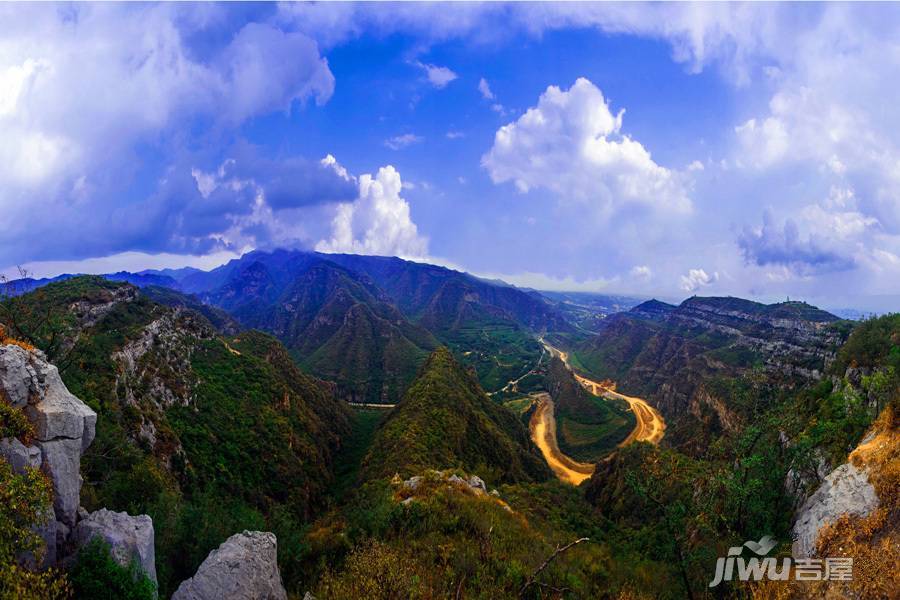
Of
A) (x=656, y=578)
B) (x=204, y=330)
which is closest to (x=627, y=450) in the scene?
(x=656, y=578)

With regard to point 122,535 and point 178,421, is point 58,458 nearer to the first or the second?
point 122,535

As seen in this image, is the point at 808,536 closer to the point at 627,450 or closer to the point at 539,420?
the point at 627,450

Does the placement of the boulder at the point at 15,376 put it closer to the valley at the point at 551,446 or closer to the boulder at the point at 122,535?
the boulder at the point at 122,535

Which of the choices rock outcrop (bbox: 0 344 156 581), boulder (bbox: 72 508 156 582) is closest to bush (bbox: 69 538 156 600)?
boulder (bbox: 72 508 156 582)

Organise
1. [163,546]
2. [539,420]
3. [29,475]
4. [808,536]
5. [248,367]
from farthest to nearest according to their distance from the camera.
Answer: [539,420] → [248,367] → [808,536] → [163,546] → [29,475]

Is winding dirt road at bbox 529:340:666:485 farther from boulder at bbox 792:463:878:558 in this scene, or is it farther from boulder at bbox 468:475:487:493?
boulder at bbox 792:463:878:558
